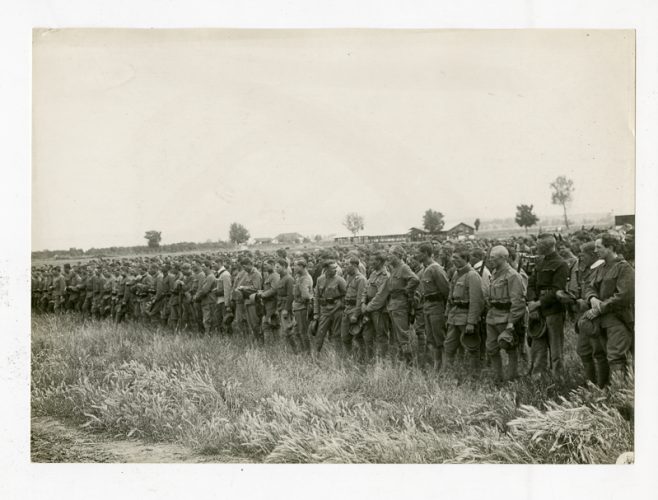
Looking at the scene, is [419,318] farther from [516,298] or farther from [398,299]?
[516,298]

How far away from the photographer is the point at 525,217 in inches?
271

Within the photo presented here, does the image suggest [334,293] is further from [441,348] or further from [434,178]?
[434,178]

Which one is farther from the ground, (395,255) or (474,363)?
(395,255)

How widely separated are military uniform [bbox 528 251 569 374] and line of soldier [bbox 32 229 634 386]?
0.01 meters

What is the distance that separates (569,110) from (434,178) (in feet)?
5.26

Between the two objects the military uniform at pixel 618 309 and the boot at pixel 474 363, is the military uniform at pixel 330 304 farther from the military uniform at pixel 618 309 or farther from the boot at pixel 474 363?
the military uniform at pixel 618 309

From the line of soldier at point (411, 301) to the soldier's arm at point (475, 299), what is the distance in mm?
12

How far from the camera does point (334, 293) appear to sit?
830 centimetres

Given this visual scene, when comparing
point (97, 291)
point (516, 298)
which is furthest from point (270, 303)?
point (516, 298)

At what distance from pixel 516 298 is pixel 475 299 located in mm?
492

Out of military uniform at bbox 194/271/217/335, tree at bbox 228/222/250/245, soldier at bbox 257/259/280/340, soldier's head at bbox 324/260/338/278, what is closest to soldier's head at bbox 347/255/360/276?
soldier's head at bbox 324/260/338/278

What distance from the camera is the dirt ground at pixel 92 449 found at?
6668 mm

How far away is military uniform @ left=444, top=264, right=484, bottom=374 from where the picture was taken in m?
7.25

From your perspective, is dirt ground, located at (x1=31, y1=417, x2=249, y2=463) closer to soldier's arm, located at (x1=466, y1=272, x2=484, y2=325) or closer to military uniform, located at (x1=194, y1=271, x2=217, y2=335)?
military uniform, located at (x1=194, y1=271, x2=217, y2=335)
